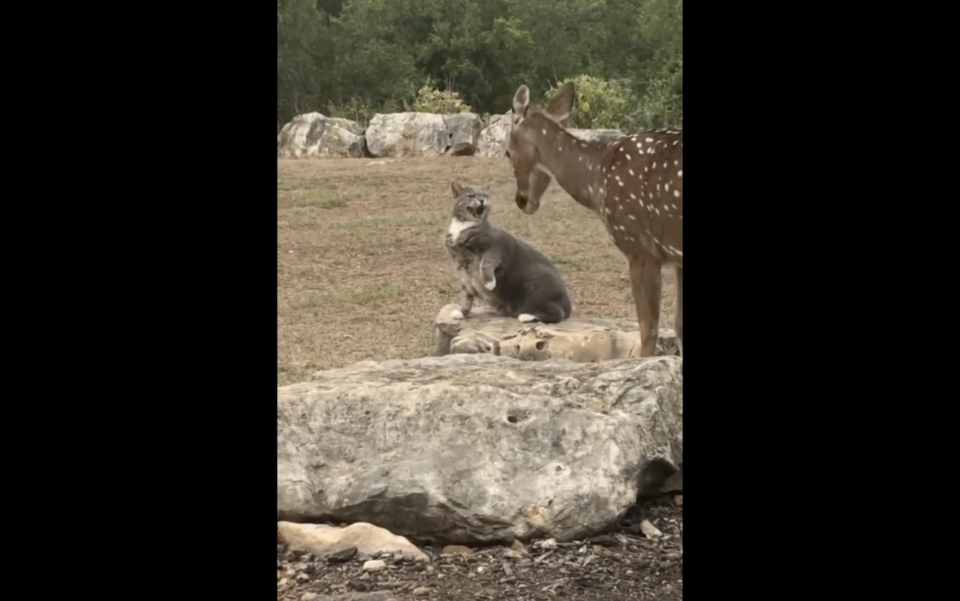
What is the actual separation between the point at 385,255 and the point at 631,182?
3526 mm

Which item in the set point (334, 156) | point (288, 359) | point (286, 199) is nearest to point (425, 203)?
point (286, 199)

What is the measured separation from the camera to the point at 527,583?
3.18 metres

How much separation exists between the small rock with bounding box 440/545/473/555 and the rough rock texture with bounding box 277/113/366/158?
26.9 feet

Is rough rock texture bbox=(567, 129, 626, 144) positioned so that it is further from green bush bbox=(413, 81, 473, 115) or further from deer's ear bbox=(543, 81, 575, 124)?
green bush bbox=(413, 81, 473, 115)

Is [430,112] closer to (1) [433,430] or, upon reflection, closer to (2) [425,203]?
(2) [425,203]

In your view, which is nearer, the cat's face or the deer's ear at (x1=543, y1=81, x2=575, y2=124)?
the deer's ear at (x1=543, y1=81, x2=575, y2=124)

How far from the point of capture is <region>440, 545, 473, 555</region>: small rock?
3326mm

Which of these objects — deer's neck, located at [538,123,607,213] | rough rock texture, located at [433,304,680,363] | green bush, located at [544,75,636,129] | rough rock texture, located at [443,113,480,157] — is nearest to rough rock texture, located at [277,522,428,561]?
rough rock texture, located at [433,304,680,363]

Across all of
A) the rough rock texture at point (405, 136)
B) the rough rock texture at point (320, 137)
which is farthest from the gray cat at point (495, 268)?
the rough rock texture at point (320, 137)

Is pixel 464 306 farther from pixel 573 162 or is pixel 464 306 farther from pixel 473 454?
pixel 473 454

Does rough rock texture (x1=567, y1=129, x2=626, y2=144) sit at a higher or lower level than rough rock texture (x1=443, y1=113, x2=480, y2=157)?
lower

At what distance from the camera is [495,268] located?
18.6 ft

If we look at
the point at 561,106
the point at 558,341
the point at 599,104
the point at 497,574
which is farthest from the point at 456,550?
the point at 599,104

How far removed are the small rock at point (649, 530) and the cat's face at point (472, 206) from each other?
238cm
